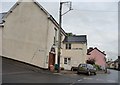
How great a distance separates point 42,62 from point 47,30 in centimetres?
406

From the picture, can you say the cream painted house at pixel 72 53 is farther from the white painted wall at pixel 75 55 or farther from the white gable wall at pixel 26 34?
the white gable wall at pixel 26 34

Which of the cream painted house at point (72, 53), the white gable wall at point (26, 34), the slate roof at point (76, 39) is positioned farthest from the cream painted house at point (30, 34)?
the slate roof at point (76, 39)

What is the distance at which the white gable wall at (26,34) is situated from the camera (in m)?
34.9

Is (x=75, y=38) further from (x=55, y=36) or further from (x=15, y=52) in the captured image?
(x=15, y=52)

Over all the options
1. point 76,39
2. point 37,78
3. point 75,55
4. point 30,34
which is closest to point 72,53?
point 75,55

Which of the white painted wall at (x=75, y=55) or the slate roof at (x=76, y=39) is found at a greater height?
the slate roof at (x=76, y=39)

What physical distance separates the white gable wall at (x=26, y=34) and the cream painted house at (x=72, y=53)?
10.4 m

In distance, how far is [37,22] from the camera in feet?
117

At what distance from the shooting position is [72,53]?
45688 mm

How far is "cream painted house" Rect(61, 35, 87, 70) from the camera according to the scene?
45.2 metres

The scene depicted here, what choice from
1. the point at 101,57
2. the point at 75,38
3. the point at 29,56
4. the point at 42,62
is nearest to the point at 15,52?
the point at 29,56

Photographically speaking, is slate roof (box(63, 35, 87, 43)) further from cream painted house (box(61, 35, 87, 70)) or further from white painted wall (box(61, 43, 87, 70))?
white painted wall (box(61, 43, 87, 70))

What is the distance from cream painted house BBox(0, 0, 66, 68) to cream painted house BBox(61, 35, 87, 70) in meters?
7.08

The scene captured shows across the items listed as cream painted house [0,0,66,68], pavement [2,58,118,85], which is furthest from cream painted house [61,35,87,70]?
pavement [2,58,118,85]
